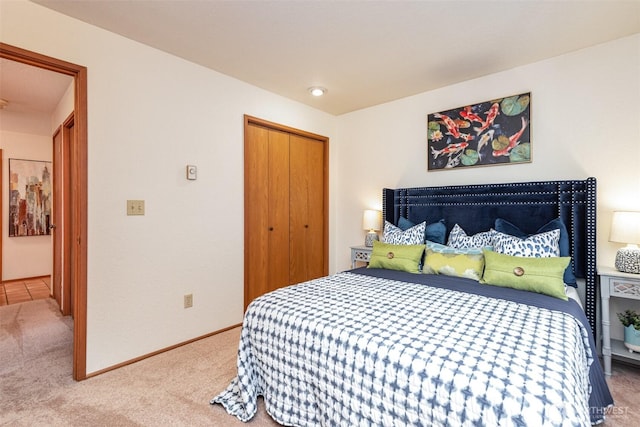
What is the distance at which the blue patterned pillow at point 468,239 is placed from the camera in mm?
2639

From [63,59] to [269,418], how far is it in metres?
2.62

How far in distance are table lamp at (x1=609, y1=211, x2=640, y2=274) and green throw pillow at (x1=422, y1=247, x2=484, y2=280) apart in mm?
897

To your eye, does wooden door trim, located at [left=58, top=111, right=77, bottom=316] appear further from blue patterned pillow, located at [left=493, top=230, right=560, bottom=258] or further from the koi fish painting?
blue patterned pillow, located at [left=493, top=230, right=560, bottom=258]

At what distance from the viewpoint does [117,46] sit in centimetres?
233

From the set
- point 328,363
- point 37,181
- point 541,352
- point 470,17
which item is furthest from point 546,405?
point 37,181

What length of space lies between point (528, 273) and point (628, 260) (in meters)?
0.78

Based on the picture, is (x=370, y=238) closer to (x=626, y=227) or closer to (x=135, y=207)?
(x=626, y=227)

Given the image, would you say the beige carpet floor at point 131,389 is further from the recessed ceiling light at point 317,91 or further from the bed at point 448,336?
the recessed ceiling light at point 317,91

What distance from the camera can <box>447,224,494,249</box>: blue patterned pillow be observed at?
8.66 feet

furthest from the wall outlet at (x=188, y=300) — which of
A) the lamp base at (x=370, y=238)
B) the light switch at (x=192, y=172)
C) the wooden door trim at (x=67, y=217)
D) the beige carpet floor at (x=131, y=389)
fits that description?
the lamp base at (x=370, y=238)

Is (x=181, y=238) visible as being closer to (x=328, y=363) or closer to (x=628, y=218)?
(x=328, y=363)

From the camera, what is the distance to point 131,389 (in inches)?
79.5

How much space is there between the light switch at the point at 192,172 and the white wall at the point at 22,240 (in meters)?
3.85

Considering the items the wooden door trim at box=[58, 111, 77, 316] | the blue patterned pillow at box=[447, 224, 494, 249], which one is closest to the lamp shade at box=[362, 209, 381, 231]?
the blue patterned pillow at box=[447, 224, 494, 249]
